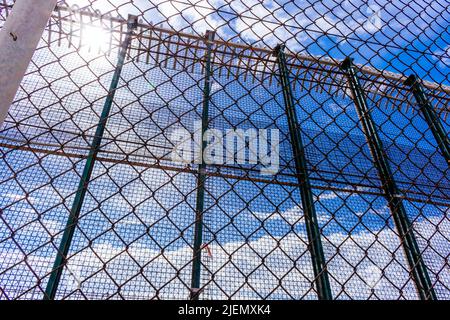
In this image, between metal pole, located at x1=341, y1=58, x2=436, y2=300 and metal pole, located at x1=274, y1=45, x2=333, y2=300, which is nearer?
metal pole, located at x1=274, y1=45, x2=333, y2=300

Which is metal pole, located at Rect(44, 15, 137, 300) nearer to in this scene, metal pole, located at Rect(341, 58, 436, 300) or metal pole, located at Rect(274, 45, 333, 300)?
metal pole, located at Rect(274, 45, 333, 300)

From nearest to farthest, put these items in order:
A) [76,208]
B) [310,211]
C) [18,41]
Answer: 1. [18,41]
2. [76,208]
3. [310,211]

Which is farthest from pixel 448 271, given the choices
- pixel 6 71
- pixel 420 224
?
pixel 6 71

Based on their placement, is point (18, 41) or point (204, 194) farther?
A: point (204, 194)

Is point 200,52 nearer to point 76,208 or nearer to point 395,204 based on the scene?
point 76,208

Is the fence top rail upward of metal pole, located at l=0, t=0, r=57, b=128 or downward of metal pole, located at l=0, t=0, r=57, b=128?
upward

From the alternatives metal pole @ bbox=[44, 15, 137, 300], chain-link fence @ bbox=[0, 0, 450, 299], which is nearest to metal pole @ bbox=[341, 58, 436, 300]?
chain-link fence @ bbox=[0, 0, 450, 299]

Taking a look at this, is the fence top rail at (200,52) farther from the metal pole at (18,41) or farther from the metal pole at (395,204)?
the metal pole at (18,41)

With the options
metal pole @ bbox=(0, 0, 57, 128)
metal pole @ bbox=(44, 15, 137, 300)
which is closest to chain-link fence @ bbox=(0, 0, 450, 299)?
metal pole @ bbox=(44, 15, 137, 300)

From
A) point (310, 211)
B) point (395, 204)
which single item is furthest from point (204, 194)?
point (395, 204)

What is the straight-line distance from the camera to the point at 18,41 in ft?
2.07

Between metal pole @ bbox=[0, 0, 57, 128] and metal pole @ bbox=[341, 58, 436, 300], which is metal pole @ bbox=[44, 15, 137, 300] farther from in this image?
metal pole @ bbox=[341, 58, 436, 300]

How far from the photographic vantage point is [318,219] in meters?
2.29

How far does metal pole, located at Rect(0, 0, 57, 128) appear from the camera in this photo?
1.93 feet
